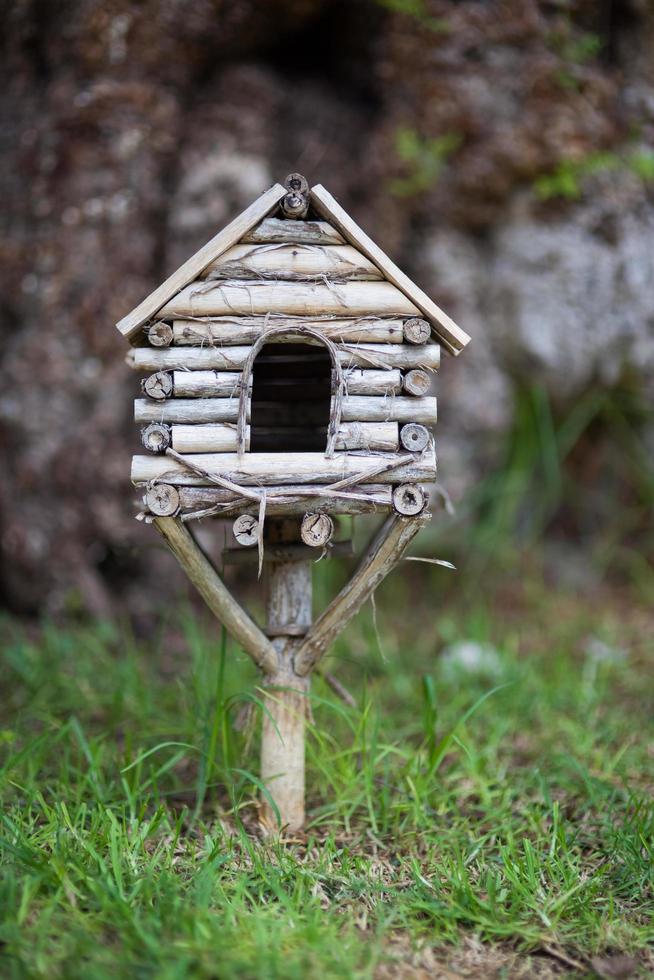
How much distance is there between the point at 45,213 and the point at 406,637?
301cm

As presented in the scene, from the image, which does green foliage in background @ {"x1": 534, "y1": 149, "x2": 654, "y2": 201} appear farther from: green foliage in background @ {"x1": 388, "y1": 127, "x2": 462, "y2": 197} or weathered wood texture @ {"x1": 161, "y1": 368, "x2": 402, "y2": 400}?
weathered wood texture @ {"x1": 161, "y1": 368, "x2": 402, "y2": 400}

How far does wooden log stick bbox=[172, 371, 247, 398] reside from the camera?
2.45 m

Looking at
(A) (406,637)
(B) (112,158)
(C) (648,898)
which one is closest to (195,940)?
(C) (648,898)

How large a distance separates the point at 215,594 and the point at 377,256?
115cm

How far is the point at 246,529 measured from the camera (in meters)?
2.42

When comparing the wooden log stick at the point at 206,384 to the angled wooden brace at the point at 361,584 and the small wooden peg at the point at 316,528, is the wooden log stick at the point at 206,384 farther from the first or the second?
the angled wooden brace at the point at 361,584

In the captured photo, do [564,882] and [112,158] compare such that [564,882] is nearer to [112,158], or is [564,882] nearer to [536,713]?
[536,713]

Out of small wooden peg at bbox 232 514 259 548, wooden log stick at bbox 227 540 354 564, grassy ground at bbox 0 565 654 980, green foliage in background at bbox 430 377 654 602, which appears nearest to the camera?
grassy ground at bbox 0 565 654 980

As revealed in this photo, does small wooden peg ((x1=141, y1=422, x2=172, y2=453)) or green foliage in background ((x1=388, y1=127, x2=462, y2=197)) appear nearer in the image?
small wooden peg ((x1=141, y1=422, x2=172, y2=453))

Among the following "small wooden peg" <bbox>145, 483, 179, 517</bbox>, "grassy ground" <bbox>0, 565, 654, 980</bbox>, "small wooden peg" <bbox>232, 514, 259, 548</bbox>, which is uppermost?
"small wooden peg" <bbox>145, 483, 179, 517</bbox>

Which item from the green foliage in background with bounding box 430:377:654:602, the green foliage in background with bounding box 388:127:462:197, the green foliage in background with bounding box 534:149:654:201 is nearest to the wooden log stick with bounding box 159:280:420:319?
the green foliage in background with bounding box 388:127:462:197

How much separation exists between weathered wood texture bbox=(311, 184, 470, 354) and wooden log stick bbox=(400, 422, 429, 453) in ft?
0.97

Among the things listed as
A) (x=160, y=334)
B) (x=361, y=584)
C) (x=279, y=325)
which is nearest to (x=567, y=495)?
(x=361, y=584)

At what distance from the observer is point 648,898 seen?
2439 mm
